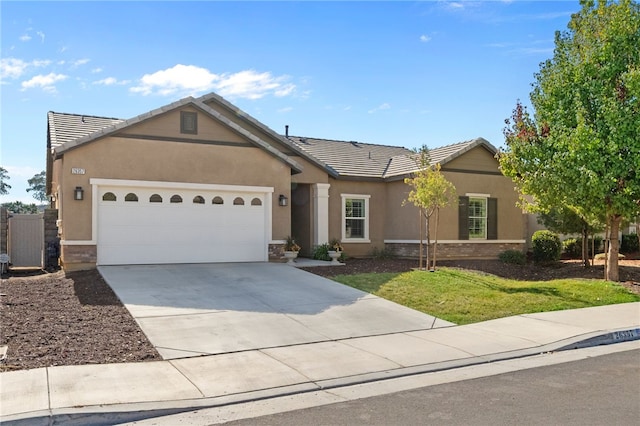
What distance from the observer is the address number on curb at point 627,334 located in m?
10.1

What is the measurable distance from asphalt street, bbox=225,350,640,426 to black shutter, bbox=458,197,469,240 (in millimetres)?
13138

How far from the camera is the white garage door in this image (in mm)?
15773

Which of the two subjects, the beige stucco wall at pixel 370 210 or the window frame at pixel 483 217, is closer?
the beige stucco wall at pixel 370 210

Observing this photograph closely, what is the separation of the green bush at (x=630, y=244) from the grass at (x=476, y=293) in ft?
43.1

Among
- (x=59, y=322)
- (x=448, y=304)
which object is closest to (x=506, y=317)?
(x=448, y=304)

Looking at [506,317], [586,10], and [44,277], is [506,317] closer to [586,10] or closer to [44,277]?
[586,10]

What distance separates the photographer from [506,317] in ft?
38.2

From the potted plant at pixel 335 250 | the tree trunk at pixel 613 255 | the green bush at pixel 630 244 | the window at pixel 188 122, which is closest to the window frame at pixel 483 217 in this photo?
the potted plant at pixel 335 250

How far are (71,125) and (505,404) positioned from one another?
16743mm

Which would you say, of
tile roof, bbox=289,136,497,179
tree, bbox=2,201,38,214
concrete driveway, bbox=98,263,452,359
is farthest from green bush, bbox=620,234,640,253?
tree, bbox=2,201,38,214

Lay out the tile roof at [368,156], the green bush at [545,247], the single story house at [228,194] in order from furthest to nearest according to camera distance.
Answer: the green bush at [545,247] < the tile roof at [368,156] < the single story house at [228,194]

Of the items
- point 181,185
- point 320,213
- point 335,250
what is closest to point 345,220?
point 320,213

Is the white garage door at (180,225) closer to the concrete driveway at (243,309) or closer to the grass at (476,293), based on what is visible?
the concrete driveway at (243,309)

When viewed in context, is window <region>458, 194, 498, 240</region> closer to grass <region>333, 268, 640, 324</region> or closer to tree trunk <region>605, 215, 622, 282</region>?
grass <region>333, 268, 640, 324</region>
